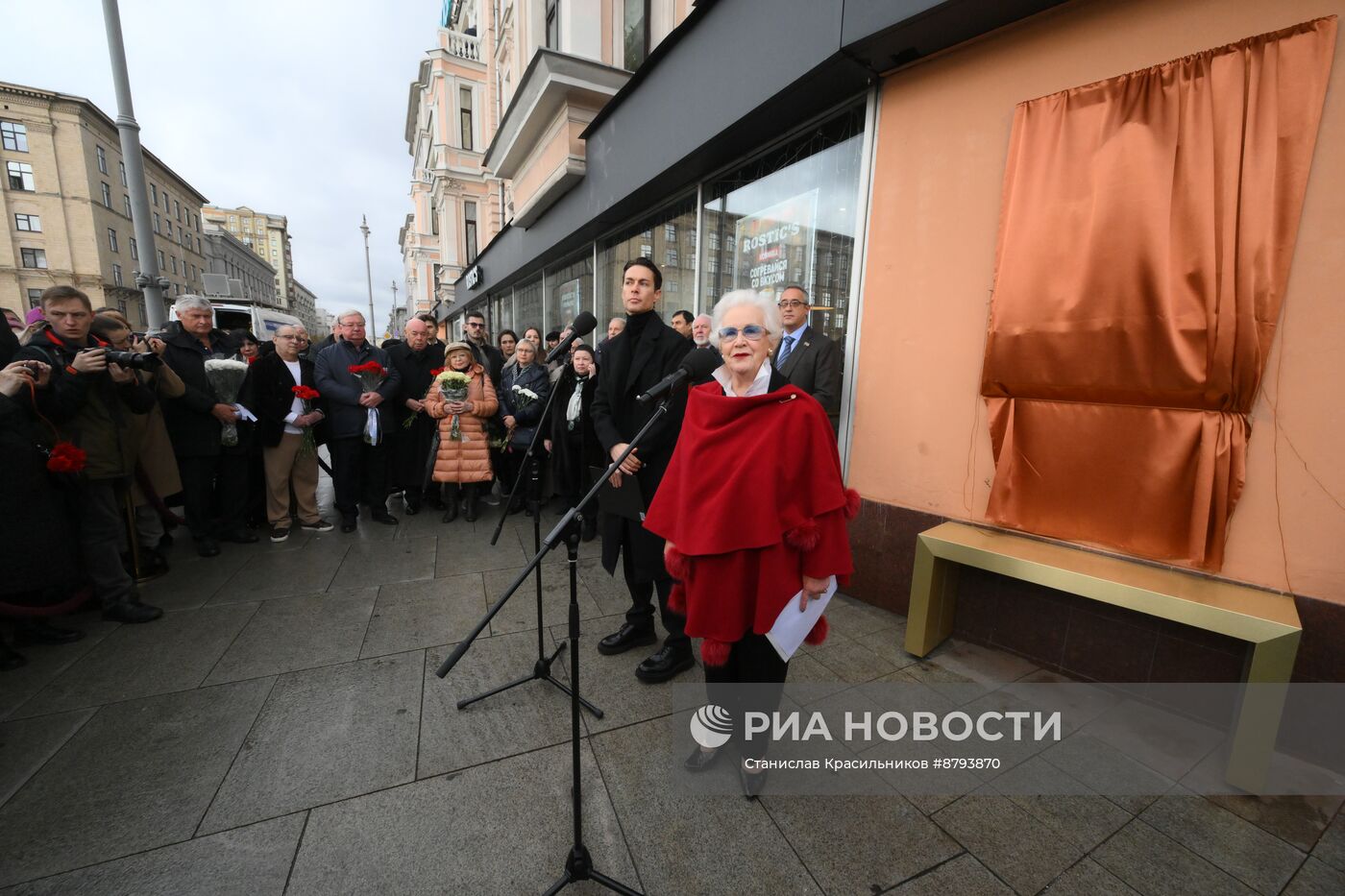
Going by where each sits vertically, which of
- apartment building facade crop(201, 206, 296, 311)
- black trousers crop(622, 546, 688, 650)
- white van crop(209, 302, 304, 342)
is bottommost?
black trousers crop(622, 546, 688, 650)

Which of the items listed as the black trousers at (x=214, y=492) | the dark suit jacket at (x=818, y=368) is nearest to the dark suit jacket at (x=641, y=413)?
the dark suit jacket at (x=818, y=368)

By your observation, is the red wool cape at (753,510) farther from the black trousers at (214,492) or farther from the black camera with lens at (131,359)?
the black trousers at (214,492)

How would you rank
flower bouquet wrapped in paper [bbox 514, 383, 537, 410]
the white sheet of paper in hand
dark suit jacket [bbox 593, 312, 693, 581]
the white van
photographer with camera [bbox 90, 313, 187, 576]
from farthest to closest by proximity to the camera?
the white van → flower bouquet wrapped in paper [bbox 514, 383, 537, 410] → photographer with camera [bbox 90, 313, 187, 576] → dark suit jacket [bbox 593, 312, 693, 581] → the white sheet of paper in hand

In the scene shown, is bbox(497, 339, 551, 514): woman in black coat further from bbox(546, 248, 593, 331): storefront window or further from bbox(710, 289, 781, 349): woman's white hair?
bbox(710, 289, 781, 349): woman's white hair

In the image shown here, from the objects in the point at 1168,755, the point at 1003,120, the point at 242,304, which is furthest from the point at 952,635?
the point at 242,304

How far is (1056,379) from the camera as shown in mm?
2881

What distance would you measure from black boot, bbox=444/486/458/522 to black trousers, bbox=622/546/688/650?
3383 mm

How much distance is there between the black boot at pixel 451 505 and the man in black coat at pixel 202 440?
5.64 feet

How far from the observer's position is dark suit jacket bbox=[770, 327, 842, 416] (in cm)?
397

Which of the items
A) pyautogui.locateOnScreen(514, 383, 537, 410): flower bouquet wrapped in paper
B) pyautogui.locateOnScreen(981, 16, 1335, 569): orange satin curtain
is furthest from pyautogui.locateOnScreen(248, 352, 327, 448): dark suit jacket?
pyautogui.locateOnScreen(981, 16, 1335, 569): orange satin curtain

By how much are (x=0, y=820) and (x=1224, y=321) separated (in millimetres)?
5424

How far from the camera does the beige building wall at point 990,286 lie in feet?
7.25

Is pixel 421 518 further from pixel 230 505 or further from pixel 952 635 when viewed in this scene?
pixel 952 635

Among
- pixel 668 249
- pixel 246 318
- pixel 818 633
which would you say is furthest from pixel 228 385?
pixel 246 318
